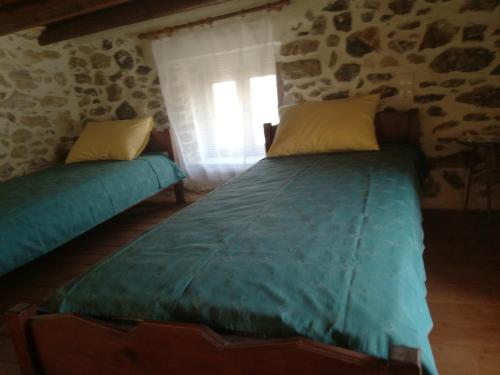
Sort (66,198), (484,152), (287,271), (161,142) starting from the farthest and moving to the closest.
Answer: (161,142) < (484,152) < (66,198) < (287,271)

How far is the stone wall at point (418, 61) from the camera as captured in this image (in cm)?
232

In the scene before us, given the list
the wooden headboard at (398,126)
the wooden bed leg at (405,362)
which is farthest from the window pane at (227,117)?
the wooden bed leg at (405,362)

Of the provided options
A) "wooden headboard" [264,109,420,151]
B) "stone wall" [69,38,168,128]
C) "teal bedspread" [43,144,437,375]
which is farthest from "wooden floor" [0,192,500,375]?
"stone wall" [69,38,168,128]

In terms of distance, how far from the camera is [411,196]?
154 cm

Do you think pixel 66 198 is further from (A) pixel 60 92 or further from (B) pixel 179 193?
(A) pixel 60 92

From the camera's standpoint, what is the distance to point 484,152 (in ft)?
7.91

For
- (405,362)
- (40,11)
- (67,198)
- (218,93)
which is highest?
(40,11)

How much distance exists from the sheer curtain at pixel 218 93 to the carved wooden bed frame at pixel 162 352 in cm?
235

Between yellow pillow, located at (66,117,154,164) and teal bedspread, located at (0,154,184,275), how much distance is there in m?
0.12

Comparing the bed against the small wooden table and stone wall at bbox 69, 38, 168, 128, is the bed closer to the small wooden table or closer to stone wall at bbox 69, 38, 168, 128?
stone wall at bbox 69, 38, 168, 128

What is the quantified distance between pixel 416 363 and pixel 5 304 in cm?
231

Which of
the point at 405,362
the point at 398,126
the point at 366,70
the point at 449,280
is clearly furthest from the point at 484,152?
the point at 405,362

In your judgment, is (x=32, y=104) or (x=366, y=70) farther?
(x=32, y=104)

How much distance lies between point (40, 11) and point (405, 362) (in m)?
2.92
